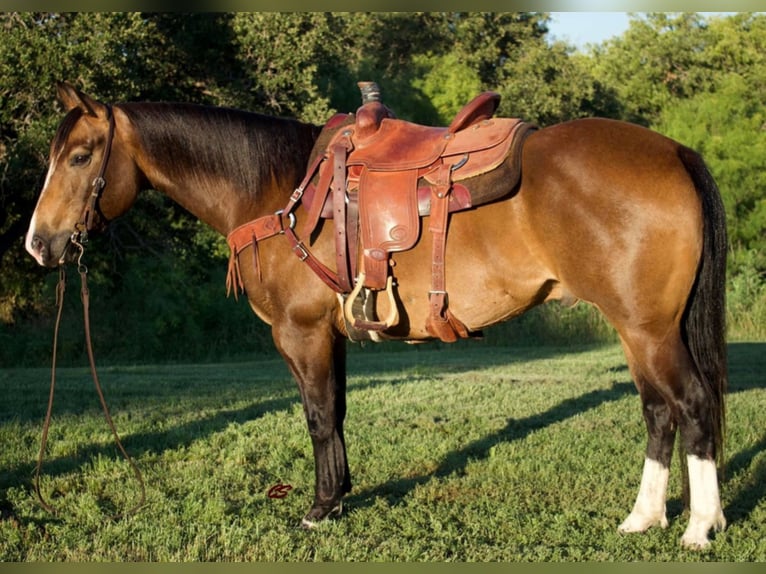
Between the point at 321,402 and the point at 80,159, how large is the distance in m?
1.71

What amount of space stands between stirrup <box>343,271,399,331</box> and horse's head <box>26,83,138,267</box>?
1.37 m

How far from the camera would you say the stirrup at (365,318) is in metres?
4.05

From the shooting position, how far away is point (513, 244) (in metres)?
3.87

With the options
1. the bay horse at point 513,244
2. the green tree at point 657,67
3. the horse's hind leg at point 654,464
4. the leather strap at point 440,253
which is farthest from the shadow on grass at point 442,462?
the green tree at point 657,67

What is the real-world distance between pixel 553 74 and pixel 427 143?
21509mm

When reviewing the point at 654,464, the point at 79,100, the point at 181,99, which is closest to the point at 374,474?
the point at 654,464

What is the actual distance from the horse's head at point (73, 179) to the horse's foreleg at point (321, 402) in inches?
44.0

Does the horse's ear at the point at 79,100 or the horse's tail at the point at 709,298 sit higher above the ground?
the horse's ear at the point at 79,100


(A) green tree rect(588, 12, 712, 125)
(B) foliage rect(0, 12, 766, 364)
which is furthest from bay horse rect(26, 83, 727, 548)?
(A) green tree rect(588, 12, 712, 125)

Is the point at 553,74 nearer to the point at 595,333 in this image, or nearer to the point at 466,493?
the point at 595,333

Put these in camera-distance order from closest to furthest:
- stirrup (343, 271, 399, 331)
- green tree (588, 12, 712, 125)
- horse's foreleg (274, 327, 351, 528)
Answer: stirrup (343, 271, 399, 331) < horse's foreleg (274, 327, 351, 528) < green tree (588, 12, 712, 125)

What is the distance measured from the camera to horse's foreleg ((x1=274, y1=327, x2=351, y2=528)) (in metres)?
4.28

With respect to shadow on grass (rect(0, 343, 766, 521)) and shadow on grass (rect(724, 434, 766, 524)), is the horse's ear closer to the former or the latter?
shadow on grass (rect(0, 343, 766, 521))

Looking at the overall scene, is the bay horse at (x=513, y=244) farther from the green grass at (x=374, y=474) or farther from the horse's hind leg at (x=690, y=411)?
the green grass at (x=374, y=474)
